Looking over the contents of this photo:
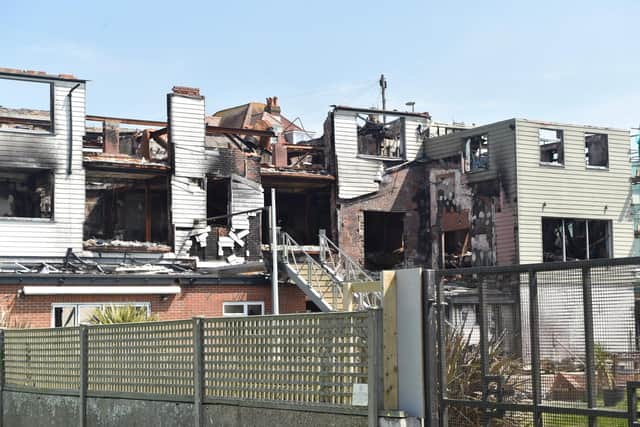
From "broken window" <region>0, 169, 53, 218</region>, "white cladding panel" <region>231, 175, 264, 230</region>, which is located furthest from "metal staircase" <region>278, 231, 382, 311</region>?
"broken window" <region>0, 169, 53, 218</region>

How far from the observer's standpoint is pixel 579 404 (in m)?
8.34

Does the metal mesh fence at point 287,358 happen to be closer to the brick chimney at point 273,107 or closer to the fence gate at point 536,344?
the fence gate at point 536,344

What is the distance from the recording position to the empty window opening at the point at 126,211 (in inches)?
1437

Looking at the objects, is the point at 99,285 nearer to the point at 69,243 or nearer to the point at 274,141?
the point at 69,243

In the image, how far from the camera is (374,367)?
9.51 metres

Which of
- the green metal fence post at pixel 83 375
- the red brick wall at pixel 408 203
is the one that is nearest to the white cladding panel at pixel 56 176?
the red brick wall at pixel 408 203

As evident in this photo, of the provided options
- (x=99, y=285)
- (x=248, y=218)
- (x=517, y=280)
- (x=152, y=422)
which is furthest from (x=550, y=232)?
(x=517, y=280)

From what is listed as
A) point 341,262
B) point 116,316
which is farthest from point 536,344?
point 341,262

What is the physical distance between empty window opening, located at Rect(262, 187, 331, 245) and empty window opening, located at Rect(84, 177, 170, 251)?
16.3ft

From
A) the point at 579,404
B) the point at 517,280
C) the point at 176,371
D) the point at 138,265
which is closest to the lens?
the point at 579,404

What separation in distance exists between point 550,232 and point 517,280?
28296 mm

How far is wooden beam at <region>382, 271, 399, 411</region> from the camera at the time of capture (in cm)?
959

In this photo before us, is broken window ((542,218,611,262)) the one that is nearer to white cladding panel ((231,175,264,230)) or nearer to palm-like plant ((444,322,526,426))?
white cladding panel ((231,175,264,230))

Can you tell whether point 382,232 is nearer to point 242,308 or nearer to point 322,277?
point 322,277
